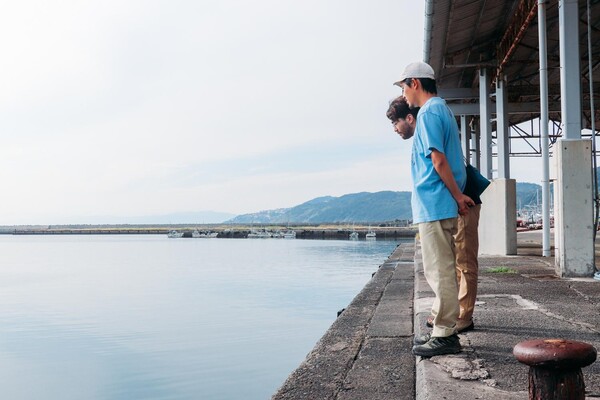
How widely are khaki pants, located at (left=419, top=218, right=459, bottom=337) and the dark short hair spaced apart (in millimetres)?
782

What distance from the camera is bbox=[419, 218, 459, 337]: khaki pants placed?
321 cm

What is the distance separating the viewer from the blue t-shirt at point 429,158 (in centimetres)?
320

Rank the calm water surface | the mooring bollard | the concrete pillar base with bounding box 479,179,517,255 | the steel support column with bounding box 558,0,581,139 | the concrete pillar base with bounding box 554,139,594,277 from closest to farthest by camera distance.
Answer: the mooring bollard, the concrete pillar base with bounding box 554,139,594,277, the steel support column with bounding box 558,0,581,139, the calm water surface, the concrete pillar base with bounding box 479,179,517,255

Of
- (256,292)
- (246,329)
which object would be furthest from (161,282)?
(246,329)

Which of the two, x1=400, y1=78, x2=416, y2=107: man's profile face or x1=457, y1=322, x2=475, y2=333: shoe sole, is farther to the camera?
x1=457, y1=322, x2=475, y2=333: shoe sole

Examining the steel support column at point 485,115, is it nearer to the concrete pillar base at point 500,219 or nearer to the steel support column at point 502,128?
the steel support column at point 502,128

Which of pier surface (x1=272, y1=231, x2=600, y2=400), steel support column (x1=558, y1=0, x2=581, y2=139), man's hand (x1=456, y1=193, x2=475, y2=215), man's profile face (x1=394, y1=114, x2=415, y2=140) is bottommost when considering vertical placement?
pier surface (x1=272, y1=231, x2=600, y2=400)

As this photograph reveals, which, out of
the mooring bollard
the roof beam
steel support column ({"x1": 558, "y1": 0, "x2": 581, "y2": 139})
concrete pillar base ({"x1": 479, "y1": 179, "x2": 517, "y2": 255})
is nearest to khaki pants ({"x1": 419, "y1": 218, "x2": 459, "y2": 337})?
the mooring bollard

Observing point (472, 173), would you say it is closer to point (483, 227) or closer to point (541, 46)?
point (541, 46)

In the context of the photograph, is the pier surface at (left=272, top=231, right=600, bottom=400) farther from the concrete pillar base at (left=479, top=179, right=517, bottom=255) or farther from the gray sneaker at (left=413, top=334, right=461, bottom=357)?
the concrete pillar base at (left=479, top=179, right=517, bottom=255)

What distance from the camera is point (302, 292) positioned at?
23953 millimetres

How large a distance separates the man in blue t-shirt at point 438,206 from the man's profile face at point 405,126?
1.34 feet

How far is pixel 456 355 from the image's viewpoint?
3230mm

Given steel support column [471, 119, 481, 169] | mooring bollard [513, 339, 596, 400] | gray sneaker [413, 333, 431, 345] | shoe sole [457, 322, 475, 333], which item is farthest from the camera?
steel support column [471, 119, 481, 169]
